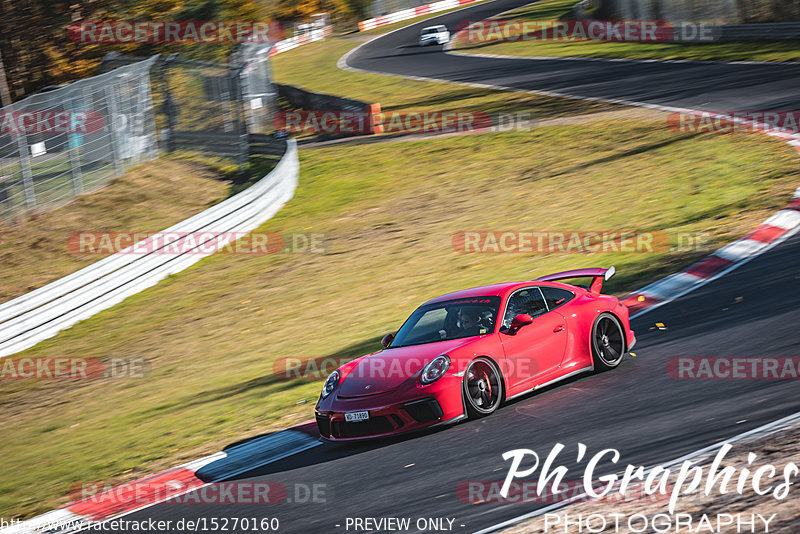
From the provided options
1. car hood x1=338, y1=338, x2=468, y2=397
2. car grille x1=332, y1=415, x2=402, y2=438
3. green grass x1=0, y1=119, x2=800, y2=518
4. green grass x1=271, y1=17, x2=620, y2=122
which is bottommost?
green grass x1=0, y1=119, x2=800, y2=518

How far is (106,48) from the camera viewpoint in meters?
31.6

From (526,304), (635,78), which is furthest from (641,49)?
(526,304)

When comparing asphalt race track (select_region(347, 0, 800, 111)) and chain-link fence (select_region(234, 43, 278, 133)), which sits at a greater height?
chain-link fence (select_region(234, 43, 278, 133))

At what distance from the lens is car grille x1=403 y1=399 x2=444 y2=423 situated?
8.27 metres

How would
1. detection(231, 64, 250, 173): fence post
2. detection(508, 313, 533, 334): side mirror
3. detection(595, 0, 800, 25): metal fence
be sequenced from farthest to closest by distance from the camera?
1. detection(595, 0, 800, 25): metal fence
2. detection(231, 64, 250, 173): fence post
3. detection(508, 313, 533, 334): side mirror

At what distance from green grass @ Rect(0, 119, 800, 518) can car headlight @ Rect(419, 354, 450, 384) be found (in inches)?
86.0

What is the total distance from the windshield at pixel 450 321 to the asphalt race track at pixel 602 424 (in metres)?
0.86

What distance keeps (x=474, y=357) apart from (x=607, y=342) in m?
1.83

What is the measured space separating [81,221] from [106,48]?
1452 centimetres

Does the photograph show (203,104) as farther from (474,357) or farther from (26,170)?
(474,357)

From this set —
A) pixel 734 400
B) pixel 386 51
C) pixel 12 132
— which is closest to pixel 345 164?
pixel 12 132

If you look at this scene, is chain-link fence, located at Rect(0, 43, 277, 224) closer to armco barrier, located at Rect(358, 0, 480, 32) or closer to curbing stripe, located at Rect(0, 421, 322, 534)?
curbing stripe, located at Rect(0, 421, 322, 534)

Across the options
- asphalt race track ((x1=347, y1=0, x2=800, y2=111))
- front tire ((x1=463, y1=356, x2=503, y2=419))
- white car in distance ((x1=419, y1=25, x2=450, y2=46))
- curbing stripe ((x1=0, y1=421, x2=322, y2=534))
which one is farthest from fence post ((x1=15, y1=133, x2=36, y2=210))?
white car in distance ((x1=419, y1=25, x2=450, y2=46))
